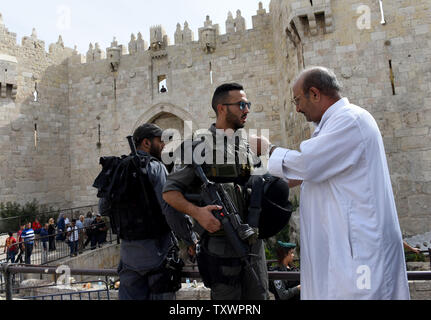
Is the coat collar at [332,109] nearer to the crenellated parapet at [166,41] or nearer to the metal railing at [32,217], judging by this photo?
the crenellated parapet at [166,41]

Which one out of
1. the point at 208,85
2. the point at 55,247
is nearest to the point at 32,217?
the point at 55,247

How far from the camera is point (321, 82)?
178cm

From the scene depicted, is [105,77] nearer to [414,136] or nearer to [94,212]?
[94,212]

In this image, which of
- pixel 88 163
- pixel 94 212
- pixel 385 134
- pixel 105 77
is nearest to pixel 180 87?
pixel 105 77

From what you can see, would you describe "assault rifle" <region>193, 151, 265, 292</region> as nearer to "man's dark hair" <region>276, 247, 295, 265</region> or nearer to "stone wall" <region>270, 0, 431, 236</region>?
"man's dark hair" <region>276, 247, 295, 265</region>

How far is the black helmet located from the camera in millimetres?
1798

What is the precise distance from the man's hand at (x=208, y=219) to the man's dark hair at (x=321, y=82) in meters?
0.85

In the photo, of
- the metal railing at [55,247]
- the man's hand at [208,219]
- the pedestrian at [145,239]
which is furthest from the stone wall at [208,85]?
the man's hand at [208,219]

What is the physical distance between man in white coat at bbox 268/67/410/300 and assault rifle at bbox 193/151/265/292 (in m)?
0.30

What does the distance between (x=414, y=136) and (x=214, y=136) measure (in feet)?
23.7

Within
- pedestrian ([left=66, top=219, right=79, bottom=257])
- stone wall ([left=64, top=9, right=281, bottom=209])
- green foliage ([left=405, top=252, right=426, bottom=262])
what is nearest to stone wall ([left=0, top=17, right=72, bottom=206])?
stone wall ([left=64, top=9, right=281, bottom=209])

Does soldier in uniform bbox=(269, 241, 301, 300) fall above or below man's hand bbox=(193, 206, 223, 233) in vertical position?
below

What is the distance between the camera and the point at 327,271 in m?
1.63
